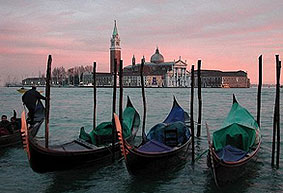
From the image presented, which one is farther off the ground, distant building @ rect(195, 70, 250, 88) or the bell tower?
the bell tower

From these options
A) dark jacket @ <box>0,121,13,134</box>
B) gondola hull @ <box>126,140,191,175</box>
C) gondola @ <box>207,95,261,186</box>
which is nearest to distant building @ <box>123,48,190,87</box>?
dark jacket @ <box>0,121,13,134</box>

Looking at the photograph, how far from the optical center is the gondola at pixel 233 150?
4.81 metres

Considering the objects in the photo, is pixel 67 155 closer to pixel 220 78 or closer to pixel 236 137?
pixel 236 137

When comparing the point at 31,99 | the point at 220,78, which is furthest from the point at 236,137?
the point at 220,78

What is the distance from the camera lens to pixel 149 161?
5449 mm

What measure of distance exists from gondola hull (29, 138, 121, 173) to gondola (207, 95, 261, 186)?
1.73 metres

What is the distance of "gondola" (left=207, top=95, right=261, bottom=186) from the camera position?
481cm

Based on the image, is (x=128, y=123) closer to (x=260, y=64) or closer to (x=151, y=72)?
(x=260, y=64)

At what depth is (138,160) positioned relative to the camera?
5.33 meters

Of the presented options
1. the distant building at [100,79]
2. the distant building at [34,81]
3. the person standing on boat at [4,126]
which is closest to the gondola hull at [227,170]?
the person standing on boat at [4,126]

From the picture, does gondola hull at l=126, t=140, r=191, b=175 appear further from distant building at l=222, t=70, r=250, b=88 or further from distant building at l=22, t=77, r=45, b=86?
distant building at l=22, t=77, r=45, b=86

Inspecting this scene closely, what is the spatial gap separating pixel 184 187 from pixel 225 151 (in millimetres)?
762

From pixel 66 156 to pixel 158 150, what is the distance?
1.32 m

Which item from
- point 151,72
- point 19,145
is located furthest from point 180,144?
point 151,72
